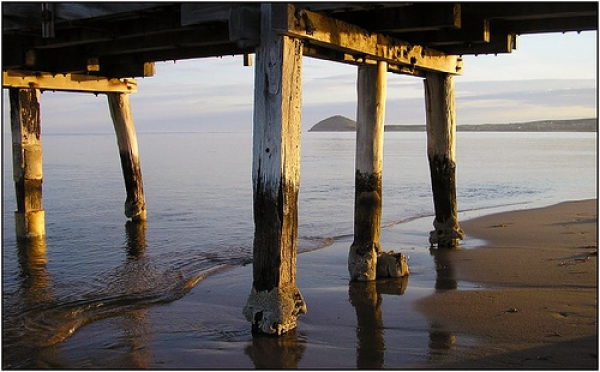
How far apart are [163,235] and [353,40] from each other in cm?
804

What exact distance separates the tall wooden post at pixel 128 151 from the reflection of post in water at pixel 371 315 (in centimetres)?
793

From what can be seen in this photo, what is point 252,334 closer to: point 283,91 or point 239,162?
point 283,91

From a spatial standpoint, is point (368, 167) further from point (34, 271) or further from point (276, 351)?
point (34, 271)

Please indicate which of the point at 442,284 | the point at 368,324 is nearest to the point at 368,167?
the point at 442,284

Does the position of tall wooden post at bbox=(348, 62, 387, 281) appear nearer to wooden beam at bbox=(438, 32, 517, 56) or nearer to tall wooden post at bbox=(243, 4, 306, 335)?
wooden beam at bbox=(438, 32, 517, 56)

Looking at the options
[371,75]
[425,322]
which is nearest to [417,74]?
[371,75]

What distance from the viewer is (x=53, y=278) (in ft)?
33.8

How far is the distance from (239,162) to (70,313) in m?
33.1

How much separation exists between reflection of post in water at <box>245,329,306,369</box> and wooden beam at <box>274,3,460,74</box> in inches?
110

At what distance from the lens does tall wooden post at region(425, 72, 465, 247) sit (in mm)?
11031

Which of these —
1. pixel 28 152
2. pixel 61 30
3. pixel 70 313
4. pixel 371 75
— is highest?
pixel 61 30

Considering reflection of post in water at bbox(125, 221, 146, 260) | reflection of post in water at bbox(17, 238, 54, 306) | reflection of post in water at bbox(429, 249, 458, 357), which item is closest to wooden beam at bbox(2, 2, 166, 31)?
reflection of post in water at bbox(17, 238, 54, 306)

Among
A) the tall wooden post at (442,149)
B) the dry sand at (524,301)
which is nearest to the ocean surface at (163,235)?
the tall wooden post at (442,149)

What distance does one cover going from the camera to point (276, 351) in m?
6.30
